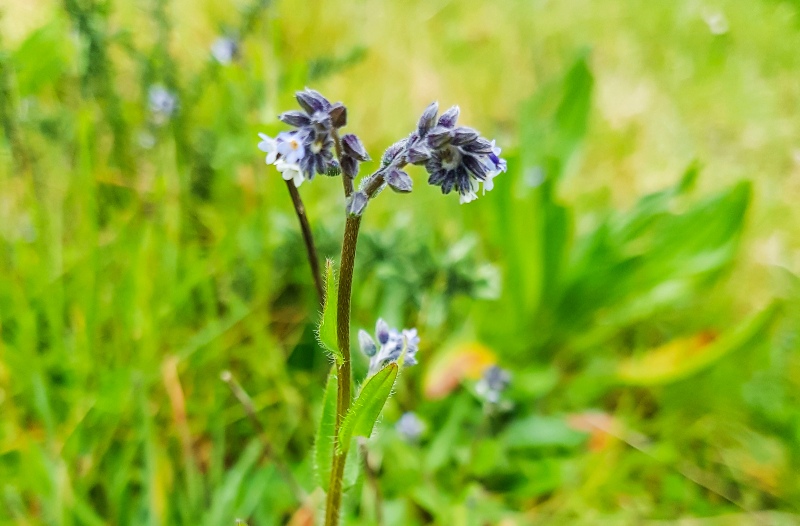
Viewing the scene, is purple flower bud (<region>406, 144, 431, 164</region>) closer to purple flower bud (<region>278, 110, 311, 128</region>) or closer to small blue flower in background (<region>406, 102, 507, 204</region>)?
small blue flower in background (<region>406, 102, 507, 204</region>)

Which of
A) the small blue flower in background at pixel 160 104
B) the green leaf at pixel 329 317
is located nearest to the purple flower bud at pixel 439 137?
the green leaf at pixel 329 317

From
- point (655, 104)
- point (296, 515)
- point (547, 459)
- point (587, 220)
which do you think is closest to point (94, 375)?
point (296, 515)

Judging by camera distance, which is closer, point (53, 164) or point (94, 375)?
point (94, 375)

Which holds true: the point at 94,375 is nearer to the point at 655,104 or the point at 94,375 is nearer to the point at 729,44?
the point at 655,104

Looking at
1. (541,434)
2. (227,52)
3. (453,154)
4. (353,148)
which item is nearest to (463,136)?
(453,154)

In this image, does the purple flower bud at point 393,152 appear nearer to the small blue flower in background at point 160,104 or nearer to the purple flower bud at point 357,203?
the purple flower bud at point 357,203

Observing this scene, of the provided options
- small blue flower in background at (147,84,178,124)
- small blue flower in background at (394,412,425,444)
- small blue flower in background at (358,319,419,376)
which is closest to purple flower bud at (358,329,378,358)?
small blue flower in background at (358,319,419,376)
